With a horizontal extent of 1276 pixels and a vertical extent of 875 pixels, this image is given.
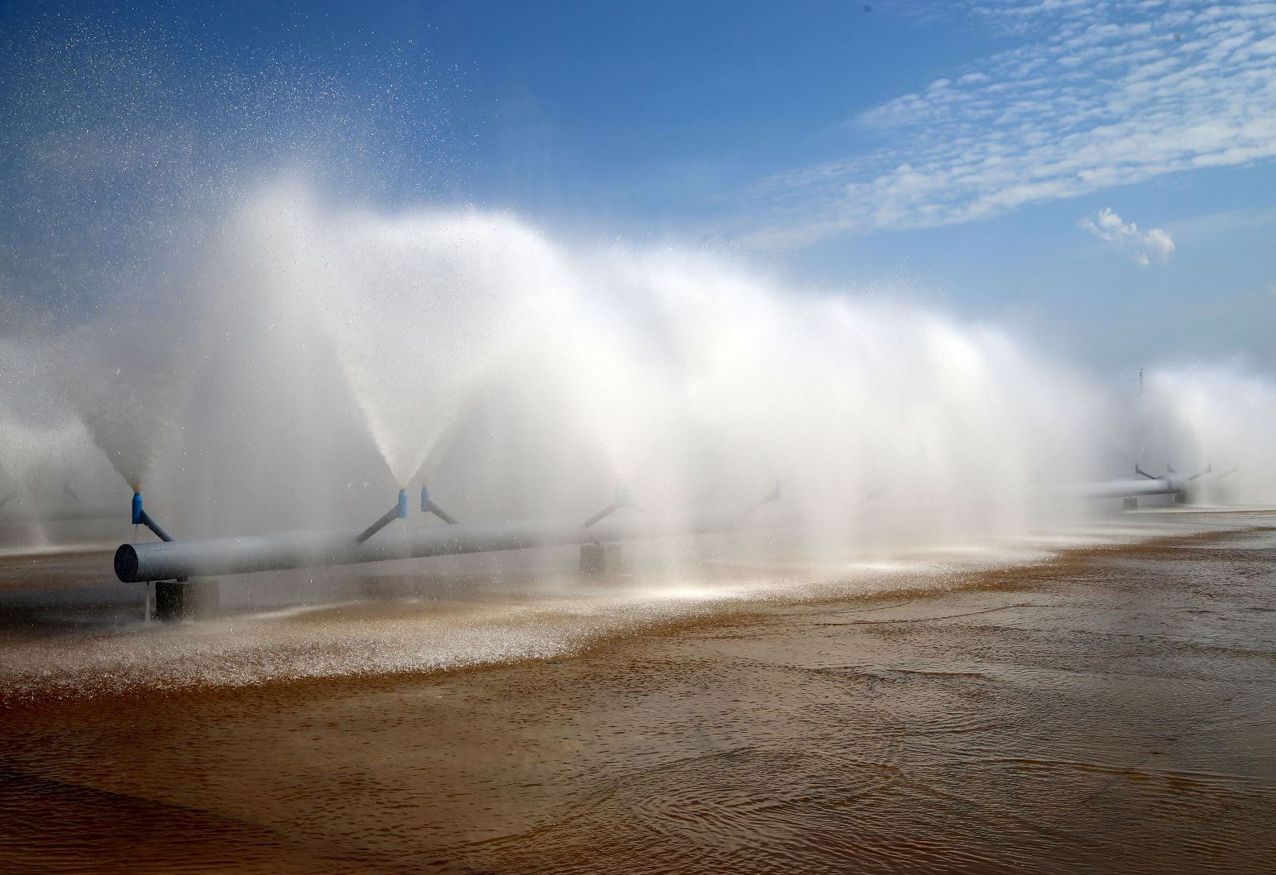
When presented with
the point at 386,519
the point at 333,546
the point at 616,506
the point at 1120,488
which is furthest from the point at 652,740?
the point at 1120,488

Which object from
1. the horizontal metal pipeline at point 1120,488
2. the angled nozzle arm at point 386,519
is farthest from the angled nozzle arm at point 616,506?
the horizontal metal pipeline at point 1120,488

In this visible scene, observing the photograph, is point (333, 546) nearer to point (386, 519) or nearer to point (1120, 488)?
point (386, 519)

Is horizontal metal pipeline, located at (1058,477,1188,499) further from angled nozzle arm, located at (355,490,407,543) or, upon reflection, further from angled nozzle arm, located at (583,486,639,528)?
angled nozzle arm, located at (355,490,407,543)

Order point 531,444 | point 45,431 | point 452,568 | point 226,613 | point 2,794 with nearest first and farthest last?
point 2,794
point 226,613
point 452,568
point 45,431
point 531,444

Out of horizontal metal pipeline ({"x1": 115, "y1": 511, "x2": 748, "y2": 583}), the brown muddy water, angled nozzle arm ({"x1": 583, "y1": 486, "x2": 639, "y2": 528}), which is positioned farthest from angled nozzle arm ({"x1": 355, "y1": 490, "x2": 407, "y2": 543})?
angled nozzle arm ({"x1": 583, "y1": 486, "x2": 639, "y2": 528})

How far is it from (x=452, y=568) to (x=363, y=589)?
11.5 feet

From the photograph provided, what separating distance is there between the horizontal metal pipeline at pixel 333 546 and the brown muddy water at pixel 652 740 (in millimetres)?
Answer: 808

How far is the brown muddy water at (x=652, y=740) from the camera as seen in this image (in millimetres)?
Answer: 4816

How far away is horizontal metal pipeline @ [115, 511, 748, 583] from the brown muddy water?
2.65 ft

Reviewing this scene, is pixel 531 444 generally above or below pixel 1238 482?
above

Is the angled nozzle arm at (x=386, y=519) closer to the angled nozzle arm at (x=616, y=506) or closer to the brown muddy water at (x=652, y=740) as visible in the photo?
the brown muddy water at (x=652, y=740)

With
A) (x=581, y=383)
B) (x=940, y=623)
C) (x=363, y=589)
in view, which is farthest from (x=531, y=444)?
(x=940, y=623)

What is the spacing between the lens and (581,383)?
73.3 ft

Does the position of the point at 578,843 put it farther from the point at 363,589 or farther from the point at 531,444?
the point at 531,444
